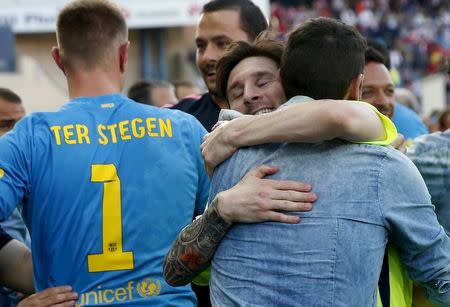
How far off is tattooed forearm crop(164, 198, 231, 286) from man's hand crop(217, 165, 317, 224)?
0.17 ft

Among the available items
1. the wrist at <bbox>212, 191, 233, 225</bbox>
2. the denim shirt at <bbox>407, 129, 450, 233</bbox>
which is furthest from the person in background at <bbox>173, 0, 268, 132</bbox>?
the wrist at <bbox>212, 191, 233, 225</bbox>

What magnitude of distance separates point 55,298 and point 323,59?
Answer: 56.9 inches

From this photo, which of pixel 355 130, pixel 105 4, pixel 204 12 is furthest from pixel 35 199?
pixel 204 12

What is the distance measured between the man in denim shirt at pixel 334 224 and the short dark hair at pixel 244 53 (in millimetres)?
670

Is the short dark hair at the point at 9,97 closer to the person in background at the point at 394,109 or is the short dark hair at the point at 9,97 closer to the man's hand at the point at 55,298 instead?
the person in background at the point at 394,109

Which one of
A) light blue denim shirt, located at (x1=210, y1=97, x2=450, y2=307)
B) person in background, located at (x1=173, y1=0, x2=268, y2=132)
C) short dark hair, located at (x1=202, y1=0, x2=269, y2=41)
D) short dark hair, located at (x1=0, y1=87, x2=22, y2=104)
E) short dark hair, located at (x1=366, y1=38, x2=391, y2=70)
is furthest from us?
short dark hair, located at (x1=0, y1=87, x2=22, y2=104)

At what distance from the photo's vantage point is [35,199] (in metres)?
3.38

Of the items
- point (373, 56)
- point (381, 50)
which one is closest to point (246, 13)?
point (373, 56)

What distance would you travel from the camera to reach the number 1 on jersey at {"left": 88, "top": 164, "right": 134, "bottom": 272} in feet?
11.1

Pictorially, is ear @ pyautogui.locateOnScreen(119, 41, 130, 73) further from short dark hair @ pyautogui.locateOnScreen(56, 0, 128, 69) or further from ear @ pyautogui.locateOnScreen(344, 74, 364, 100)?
ear @ pyautogui.locateOnScreen(344, 74, 364, 100)

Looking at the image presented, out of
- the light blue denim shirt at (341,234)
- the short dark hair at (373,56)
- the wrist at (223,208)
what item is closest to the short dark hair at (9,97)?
the short dark hair at (373,56)

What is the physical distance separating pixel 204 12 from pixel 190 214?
5.90 feet

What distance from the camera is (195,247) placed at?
9.37 feet

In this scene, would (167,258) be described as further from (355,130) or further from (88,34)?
(88,34)
